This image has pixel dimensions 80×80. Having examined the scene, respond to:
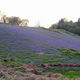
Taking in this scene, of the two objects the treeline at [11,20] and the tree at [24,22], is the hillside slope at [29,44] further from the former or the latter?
the tree at [24,22]

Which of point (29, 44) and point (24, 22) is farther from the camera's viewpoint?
point (24, 22)

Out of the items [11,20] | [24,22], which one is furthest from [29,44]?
[24,22]

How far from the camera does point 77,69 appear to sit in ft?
49.7

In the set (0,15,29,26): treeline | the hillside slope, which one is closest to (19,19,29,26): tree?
(0,15,29,26): treeline

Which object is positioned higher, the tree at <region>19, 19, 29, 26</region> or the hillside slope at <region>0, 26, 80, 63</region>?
the tree at <region>19, 19, 29, 26</region>

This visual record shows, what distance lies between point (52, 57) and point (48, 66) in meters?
3.92

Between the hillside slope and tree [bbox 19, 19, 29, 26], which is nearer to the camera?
the hillside slope

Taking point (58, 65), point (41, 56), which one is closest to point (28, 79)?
point (58, 65)

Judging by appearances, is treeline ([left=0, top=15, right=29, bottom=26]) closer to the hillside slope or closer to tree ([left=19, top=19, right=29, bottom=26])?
tree ([left=19, top=19, right=29, bottom=26])

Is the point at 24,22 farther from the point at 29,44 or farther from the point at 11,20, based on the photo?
the point at 29,44

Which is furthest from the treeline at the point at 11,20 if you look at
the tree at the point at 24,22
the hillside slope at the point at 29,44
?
the hillside slope at the point at 29,44

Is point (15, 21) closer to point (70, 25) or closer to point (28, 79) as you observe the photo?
point (70, 25)

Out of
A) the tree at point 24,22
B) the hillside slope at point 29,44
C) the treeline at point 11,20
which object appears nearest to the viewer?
the hillside slope at point 29,44

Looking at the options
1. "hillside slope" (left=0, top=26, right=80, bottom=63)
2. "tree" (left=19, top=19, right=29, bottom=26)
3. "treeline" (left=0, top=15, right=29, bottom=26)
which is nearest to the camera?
"hillside slope" (left=0, top=26, right=80, bottom=63)
